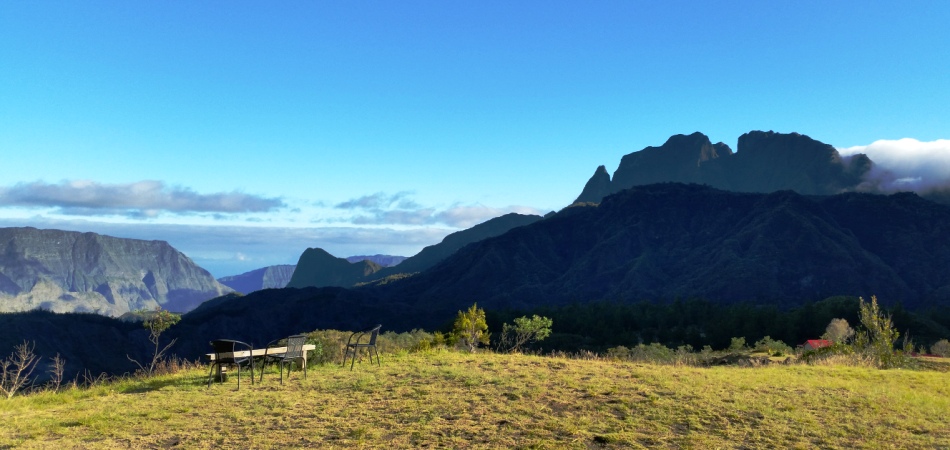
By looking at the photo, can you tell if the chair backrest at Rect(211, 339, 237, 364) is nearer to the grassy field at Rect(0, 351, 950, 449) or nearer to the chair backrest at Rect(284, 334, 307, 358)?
the grassy field at Rect(0, 351, 950, 449)

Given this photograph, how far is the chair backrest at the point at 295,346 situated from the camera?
11.9 metres

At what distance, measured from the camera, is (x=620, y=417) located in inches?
353

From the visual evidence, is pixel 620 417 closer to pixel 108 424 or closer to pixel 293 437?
pixel 293 437

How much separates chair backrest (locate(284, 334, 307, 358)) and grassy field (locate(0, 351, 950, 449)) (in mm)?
591

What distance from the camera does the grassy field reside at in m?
7.94

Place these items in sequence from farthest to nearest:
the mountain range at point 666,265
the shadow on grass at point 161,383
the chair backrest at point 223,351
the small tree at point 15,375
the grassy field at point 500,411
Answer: the mountain range at point 666,265 < the small tree at point 15,375 < the chair backrest at point 223,351 < the shadow on grass at point 161,383 < the grassy field at point 500,411

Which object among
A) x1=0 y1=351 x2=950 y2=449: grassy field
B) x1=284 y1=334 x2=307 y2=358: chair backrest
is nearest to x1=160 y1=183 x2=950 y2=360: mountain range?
x1=0 y1=351 x2=950 y2=449: grassy field

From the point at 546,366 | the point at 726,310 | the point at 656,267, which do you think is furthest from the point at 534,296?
the point at 546,366

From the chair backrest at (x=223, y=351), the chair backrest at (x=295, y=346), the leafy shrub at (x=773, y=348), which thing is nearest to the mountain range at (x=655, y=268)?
the leafy shrub at (x=773, y=348)

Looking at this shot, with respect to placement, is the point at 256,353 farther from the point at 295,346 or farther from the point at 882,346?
the point at 882,346

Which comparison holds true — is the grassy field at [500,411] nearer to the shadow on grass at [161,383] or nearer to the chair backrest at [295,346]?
the shadow on grass at [161,383]

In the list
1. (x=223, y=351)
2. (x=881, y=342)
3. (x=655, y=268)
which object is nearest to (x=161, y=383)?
(x=223, y=351)

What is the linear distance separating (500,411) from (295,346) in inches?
192

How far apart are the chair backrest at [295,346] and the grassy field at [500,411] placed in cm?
59
